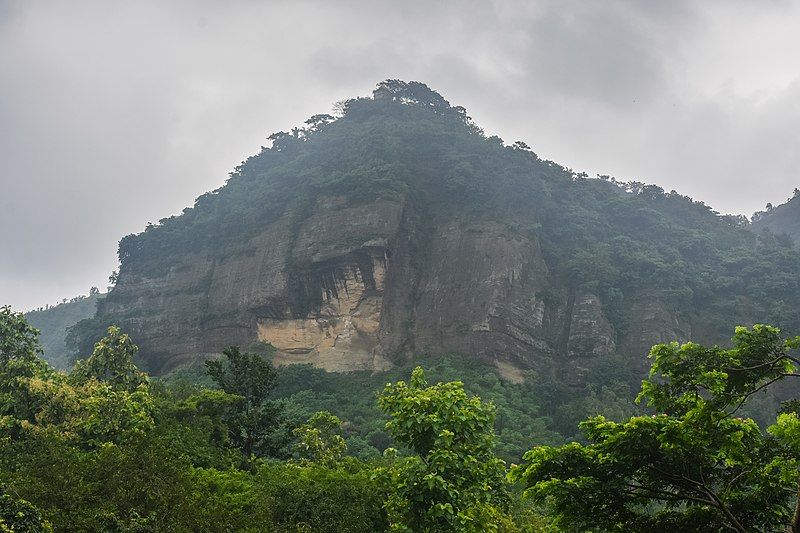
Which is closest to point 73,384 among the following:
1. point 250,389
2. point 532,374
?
point 250,389

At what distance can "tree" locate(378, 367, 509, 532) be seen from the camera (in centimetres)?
912

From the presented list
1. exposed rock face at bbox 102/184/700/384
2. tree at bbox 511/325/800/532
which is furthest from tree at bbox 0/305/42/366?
exposed rock face at bbox 102/184/700/384

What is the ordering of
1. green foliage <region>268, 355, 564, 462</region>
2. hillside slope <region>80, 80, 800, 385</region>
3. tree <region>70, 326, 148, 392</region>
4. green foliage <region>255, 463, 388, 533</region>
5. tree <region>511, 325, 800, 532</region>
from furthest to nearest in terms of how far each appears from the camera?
hillside slope <region>80, 80, 800, 385</region> < green foliage <region>268, 355, 564, 462</region> < tree <region>70, 326, 148, 392</region> < green foliage <region>255, 463, 388, 533</region> < tree <region>511, 325, 800, 532</region>

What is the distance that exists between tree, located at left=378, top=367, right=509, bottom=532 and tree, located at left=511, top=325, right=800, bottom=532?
3.45ft

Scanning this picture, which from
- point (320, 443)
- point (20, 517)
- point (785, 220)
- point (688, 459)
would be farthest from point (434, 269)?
point (785, 220)

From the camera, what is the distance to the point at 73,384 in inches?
789

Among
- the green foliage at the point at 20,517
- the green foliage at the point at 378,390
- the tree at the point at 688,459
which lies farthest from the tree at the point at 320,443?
the tree at the point at 688,459

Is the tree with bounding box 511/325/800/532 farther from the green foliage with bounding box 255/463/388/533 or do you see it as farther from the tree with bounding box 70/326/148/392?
the tree with bounding box 70/326/148/392

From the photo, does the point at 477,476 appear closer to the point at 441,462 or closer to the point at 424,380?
the point at 441,462

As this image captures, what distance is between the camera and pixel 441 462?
370 inches

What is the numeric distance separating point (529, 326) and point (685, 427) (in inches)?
1673

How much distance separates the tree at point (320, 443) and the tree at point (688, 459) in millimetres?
11241

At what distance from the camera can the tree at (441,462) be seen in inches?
359

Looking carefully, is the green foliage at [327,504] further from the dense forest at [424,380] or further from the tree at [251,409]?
the tree at [251,409]
